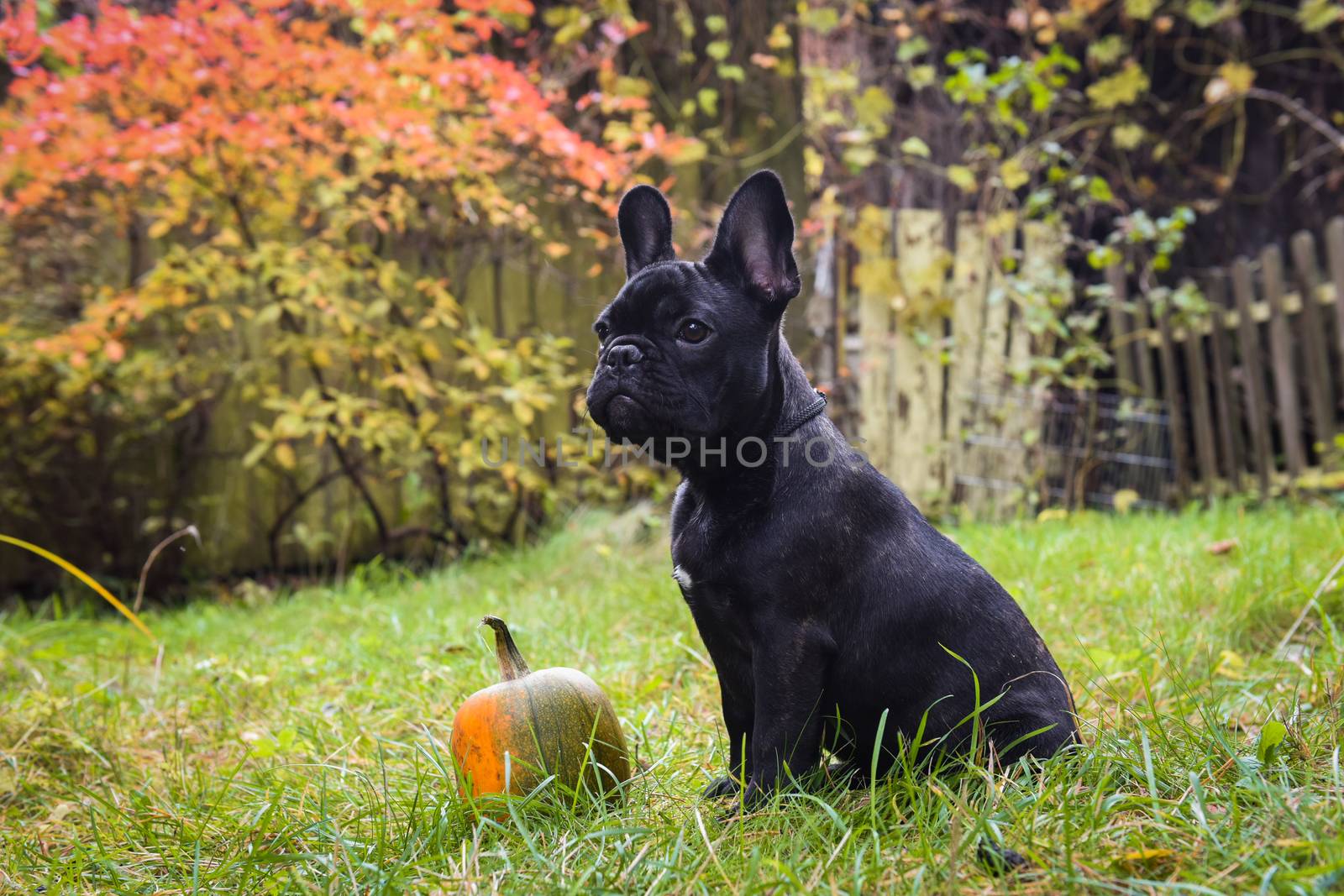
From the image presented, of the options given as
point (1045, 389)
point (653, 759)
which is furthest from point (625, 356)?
A: point (1045, 389)

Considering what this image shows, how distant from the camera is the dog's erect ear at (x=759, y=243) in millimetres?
2109

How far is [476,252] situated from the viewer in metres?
7.09

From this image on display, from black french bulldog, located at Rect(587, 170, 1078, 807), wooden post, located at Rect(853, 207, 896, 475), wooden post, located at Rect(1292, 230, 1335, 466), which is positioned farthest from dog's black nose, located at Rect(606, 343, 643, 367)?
wooden post, located at Rect(1292, 230, 1335, 466)

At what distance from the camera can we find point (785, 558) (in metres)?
2.00

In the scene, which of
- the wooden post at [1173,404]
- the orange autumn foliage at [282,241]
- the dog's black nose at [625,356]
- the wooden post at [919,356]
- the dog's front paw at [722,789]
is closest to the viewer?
the dog's black nose at [625,356]

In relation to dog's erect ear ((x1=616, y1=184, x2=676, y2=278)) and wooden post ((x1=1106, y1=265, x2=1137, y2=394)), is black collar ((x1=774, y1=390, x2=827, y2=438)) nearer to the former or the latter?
dog's erect ear ((x1=616, y1=184, x2=676, y2=278))

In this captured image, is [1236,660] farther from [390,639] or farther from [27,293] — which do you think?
[27,293]

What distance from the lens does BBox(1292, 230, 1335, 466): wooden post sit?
20.2 feet

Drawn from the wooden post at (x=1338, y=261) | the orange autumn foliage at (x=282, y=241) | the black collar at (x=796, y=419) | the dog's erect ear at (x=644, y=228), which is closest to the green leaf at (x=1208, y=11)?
the wooden post at (x=1338, y=261)

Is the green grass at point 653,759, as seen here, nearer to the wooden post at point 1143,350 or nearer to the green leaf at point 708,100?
the wooden post at point 1143,350

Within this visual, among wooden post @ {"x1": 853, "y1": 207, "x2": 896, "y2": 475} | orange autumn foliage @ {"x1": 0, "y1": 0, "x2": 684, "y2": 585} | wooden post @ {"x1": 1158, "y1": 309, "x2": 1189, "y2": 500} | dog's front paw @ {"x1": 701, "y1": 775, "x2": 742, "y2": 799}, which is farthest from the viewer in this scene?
wooden post @ {"x1": 1158, "y1": 309, "x2": 1189, "y2": 500}

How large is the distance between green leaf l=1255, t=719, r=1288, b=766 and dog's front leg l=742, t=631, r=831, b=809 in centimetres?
90

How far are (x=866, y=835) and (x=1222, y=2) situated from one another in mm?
7674

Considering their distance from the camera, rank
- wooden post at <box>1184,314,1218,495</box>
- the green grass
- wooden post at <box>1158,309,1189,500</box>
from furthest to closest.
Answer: wooden post at <box>1158,309,1189,500</box> < wooden post at <box>1184,314,1218,495</box> < the green grass
